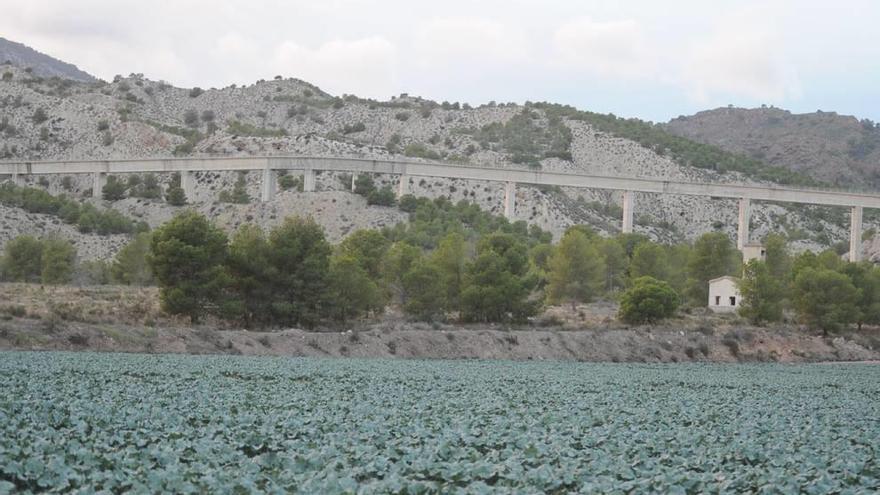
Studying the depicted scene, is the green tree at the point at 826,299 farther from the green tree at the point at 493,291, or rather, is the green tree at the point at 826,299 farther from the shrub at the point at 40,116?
the shrub at the point at 40,116

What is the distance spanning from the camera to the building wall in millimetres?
92512

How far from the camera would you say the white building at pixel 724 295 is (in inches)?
3639

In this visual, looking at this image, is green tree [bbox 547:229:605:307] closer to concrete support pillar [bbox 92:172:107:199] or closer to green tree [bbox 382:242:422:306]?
green tree [bbox 382:242:422:306]

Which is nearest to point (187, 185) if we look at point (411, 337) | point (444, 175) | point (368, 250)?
point (444, 175)

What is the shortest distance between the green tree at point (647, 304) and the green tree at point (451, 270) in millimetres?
11940

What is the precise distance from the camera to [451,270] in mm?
78062

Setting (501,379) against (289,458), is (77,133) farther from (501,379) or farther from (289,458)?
(289,458)

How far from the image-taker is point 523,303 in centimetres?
7588

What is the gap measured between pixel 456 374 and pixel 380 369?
3196mm

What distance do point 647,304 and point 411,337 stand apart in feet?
74.0

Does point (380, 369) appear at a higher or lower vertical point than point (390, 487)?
lower

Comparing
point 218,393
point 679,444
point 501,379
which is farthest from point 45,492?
point 501,379

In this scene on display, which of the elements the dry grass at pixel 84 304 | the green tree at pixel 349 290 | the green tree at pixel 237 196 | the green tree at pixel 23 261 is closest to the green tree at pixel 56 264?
the green tree at pixel 23 261

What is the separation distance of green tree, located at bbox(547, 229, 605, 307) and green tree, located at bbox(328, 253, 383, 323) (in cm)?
2175
